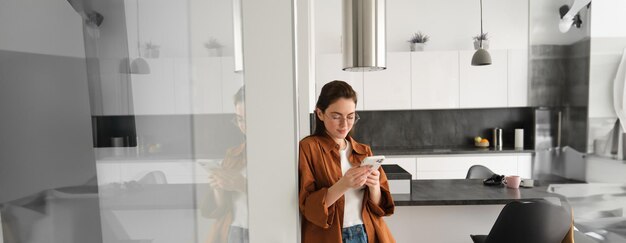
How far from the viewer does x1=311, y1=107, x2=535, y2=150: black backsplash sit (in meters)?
4.68

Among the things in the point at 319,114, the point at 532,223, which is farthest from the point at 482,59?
the point at 319,114

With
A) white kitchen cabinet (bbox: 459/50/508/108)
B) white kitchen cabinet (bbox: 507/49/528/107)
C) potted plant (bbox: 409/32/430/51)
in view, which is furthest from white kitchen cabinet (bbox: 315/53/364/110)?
white kitchen cabinet (bbox: 507/49/528/107)

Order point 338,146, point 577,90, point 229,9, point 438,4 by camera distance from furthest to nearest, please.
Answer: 1. point 438,4
2. point 577,90
3. point 338,146
4. point 229,9

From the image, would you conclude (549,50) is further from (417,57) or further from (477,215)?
(477,215)

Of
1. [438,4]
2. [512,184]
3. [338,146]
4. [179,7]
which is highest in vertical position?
[438,4]

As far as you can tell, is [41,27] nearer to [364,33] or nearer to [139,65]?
[139,65]

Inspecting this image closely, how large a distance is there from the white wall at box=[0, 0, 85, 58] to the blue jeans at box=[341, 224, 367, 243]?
53.9 inches

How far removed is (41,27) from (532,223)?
2.06m

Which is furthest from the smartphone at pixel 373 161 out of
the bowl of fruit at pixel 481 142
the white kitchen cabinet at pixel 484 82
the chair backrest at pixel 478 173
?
the bowl of fruit at pixel 481 142

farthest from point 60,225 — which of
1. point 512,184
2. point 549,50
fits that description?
point 549,50

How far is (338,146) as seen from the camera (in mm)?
1477

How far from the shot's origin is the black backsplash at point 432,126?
468 cm

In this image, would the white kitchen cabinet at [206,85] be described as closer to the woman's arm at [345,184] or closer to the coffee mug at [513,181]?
the woman's arm at [345,184]

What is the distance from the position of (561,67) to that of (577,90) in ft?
1.19
